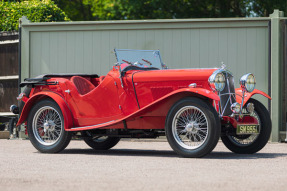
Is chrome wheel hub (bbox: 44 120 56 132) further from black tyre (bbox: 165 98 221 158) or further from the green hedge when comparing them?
the green hedge

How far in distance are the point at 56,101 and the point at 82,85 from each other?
0.65 m

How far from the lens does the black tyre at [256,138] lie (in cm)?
900

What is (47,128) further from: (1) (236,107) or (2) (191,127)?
(1) (236,107)

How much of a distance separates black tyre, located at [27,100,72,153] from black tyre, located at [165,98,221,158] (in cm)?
189

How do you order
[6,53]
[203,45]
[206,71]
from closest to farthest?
[206,71] < [203,45] < [6,53]

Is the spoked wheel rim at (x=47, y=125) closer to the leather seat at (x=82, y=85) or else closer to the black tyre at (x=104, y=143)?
the leather seat at (x=82, y=85)

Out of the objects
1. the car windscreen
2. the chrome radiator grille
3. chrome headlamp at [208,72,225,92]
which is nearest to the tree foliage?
the car windscreen

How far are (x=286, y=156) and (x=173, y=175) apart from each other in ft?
9.62

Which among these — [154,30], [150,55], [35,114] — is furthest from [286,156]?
[154,30]

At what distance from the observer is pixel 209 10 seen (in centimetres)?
2822

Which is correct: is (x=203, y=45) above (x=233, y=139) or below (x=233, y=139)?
above

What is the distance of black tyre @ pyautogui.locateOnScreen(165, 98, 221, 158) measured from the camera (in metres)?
8.05

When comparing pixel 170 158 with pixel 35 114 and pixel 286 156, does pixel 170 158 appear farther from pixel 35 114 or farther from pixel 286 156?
pixel 35 114

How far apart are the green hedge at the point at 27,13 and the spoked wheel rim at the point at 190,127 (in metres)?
8.37
